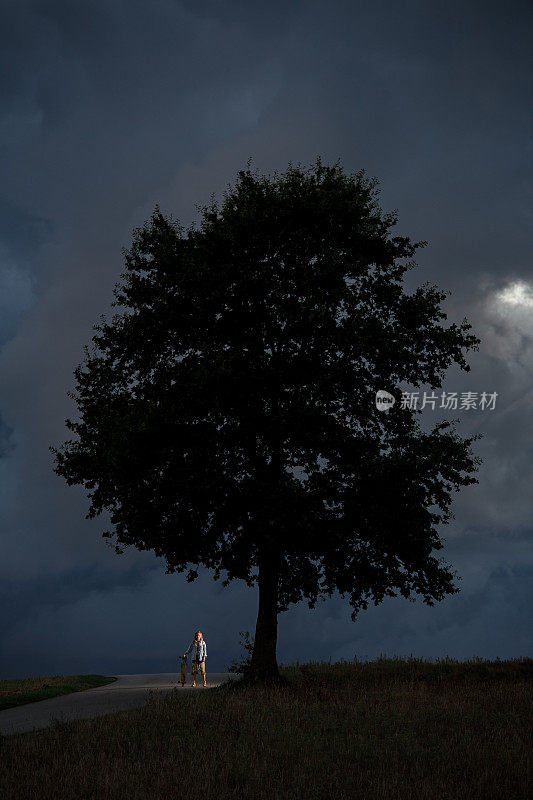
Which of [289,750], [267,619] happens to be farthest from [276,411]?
[289,750]

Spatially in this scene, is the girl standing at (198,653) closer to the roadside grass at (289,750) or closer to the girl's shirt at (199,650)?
the girl's shirt at (199,650)

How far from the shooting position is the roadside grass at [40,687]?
2402 centimetres

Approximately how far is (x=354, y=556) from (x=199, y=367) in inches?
346

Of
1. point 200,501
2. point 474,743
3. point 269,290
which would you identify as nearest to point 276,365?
point 269,290

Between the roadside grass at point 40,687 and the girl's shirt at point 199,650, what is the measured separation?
5.31m

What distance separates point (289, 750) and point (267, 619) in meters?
11.9

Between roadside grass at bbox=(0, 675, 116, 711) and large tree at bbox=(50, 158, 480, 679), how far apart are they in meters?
6.57

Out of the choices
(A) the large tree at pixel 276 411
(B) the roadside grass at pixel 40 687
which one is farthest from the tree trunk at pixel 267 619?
(B) the roadside grass at pixel 40 687

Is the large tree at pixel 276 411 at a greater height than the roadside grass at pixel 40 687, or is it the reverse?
the large tree at pixel 276 411

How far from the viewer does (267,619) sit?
24.0 metres

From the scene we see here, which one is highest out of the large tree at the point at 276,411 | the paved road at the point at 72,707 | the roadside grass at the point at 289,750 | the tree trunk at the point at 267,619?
the large tree at the point at 276,411

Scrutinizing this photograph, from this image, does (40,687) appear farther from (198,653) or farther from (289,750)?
(289,750)

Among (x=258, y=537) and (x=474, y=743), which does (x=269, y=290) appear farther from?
(x=474, y=743)

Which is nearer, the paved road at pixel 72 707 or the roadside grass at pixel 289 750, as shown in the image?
the roadside grass at pixel 289 750
